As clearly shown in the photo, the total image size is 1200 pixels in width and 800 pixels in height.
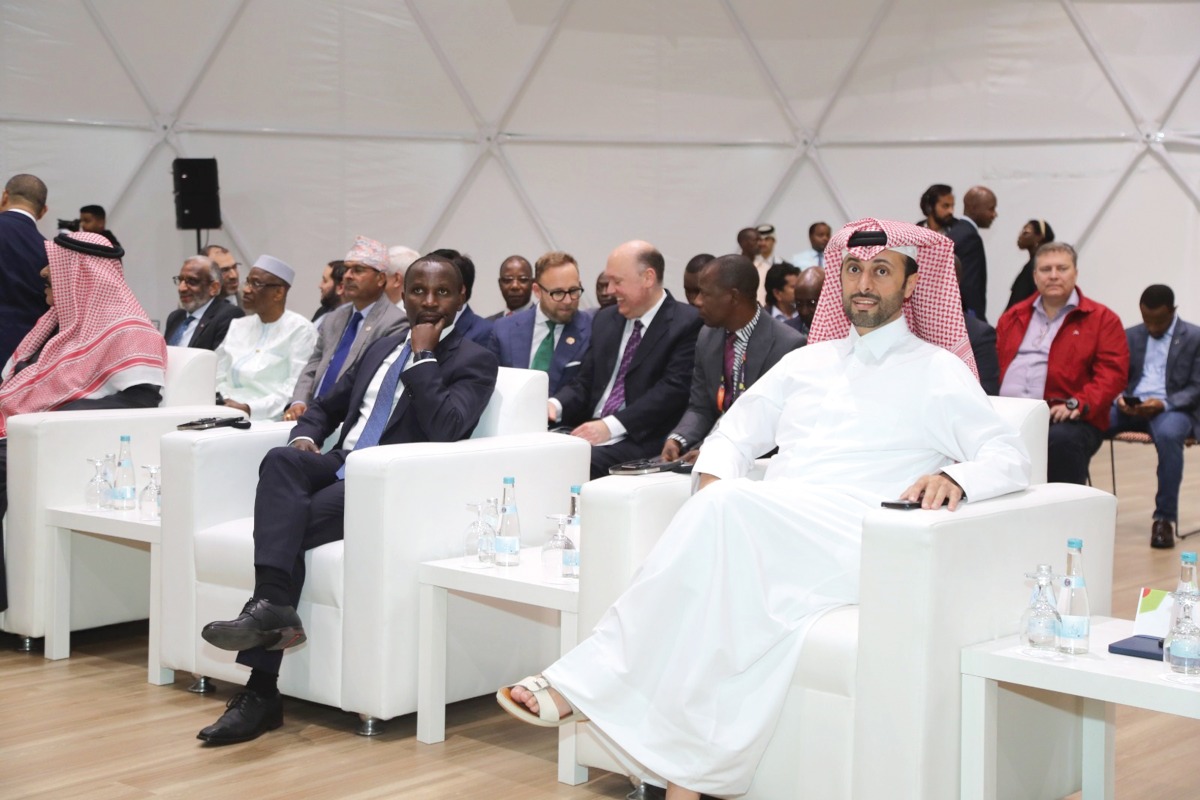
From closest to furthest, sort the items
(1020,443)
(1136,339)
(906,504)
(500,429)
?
(906,504) < (1020,443) < (500,429) < (1136,339)

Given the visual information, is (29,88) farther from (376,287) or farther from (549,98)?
(376,287)

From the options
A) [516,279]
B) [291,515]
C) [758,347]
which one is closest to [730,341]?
[758,347]

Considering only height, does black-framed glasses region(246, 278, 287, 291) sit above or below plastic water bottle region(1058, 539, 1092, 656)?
above

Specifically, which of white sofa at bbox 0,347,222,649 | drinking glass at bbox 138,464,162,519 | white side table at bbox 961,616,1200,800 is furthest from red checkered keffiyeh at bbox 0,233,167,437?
white side table at bbox 961,616,1200,800

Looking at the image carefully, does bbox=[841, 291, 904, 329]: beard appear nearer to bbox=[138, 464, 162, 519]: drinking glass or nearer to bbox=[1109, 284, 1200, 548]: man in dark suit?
bbox=[138, 464, 162, 519]: drinking glass

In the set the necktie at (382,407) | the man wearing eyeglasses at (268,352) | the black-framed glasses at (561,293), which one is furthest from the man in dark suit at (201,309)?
the necktie at (382,407)

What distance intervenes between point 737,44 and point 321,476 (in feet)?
26.5

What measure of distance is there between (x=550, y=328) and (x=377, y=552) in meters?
2.31

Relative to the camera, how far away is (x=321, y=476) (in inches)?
159

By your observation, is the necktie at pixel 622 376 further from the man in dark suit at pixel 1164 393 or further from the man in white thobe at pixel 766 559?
the man in dark suit at pixel 1164 393

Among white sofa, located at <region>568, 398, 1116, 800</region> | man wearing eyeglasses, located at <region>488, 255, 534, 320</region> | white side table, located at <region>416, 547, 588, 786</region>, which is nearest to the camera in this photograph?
white sofa, located at <region>568, 398, 1116, 800</region>

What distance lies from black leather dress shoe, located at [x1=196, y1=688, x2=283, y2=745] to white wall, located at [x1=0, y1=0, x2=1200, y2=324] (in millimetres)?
7961

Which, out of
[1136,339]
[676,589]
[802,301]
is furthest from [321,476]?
[1136,339]

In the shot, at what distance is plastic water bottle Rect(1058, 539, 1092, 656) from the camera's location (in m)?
2.71
